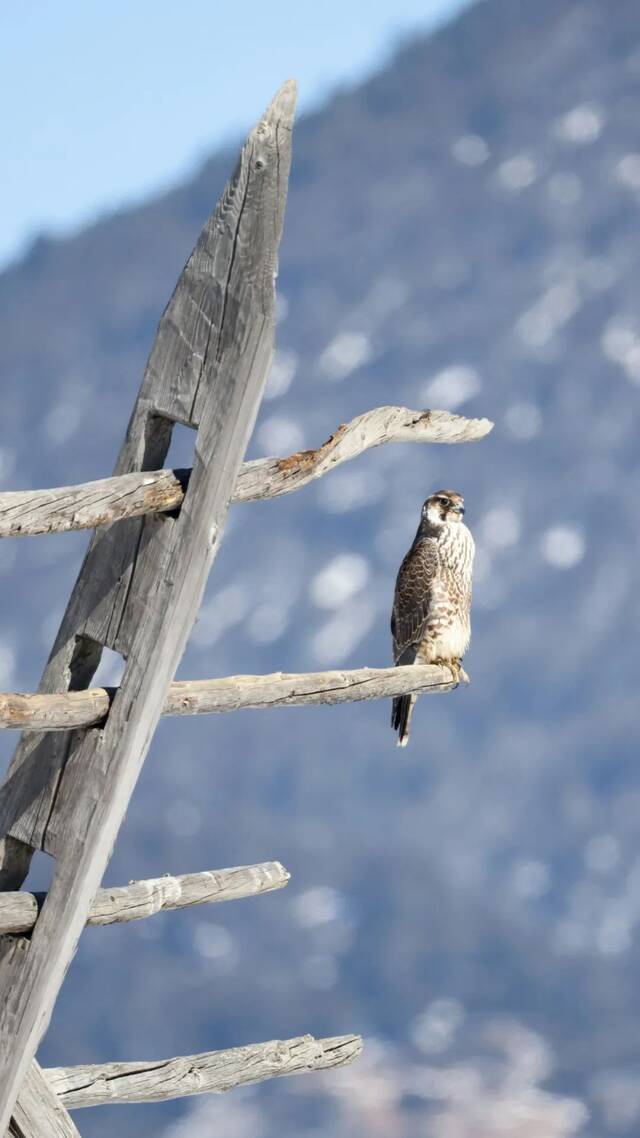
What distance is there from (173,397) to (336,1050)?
134cm

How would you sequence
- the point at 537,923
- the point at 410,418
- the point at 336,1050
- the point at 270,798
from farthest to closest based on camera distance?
the point at 270,798
the point at 537,923
the point at 336,1050
the point at 410,418

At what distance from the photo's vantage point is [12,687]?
7.82 m

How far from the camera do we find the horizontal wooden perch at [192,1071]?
238 cm

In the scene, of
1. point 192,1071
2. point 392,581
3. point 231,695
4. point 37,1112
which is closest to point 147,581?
point 231,695

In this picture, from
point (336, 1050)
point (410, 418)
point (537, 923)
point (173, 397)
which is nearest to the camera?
point (173, 397)

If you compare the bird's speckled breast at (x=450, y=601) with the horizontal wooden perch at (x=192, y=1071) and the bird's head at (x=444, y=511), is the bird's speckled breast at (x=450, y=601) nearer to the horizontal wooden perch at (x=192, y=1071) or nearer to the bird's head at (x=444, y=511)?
the bird's head at (x=444, y=511)

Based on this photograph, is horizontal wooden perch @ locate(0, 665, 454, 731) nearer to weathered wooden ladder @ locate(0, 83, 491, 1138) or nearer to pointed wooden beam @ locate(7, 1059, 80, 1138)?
weathered wooden ladder @ locate(0, 83, 491, 1138)

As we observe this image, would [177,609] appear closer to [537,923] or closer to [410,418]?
[410,418]

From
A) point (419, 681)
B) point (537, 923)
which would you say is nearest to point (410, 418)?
point (419, 681)

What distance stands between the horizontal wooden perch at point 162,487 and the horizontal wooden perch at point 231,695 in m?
0.21

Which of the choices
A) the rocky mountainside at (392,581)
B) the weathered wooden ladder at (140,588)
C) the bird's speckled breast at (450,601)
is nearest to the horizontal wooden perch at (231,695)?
the weathered wooden ladder at (140,588)

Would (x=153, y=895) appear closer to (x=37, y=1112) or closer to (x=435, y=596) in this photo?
(x=37, y=1112)

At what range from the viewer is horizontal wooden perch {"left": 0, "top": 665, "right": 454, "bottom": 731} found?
5.72 feet

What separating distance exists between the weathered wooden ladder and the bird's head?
1319 mm
